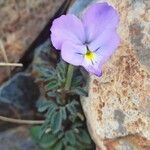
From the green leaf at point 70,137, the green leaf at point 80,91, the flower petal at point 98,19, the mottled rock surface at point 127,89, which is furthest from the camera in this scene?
the green leaf at point 70,137

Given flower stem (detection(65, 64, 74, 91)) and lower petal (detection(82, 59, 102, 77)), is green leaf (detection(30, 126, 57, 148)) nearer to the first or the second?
flower stem (detection(65, 64, 74, 91))

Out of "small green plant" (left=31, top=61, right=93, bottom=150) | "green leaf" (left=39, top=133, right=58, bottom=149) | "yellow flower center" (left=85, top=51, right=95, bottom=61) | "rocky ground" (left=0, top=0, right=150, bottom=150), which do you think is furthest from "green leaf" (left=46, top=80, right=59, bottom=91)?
"yellow flower center" (left=85, top=51, right=95, bottom=61)

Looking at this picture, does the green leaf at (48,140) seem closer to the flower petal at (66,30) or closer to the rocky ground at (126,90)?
the rocky ground at (126,90)

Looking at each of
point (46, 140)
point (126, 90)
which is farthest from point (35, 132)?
point (126, 90)

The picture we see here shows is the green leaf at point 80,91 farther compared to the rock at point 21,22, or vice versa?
the rock at point 21,22

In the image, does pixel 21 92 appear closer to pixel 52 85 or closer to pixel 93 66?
pixel 52 85

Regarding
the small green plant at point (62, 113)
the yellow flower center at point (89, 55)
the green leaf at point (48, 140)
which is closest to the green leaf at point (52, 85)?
the small green plant at point (62, 113)
